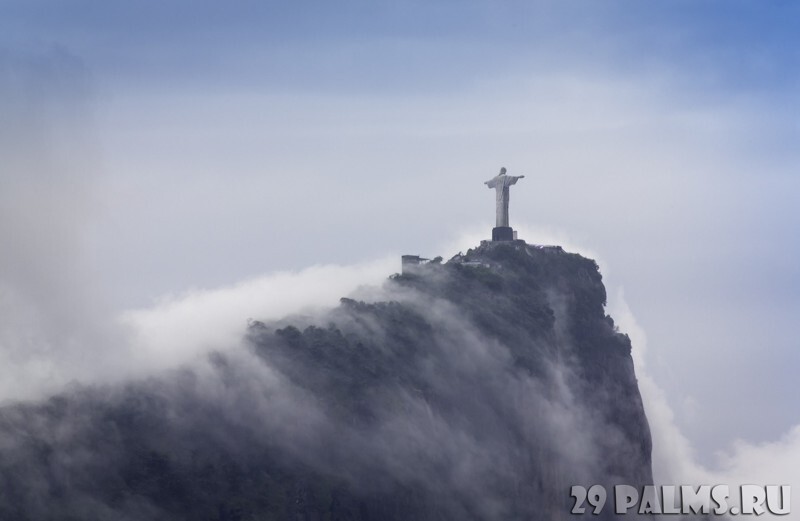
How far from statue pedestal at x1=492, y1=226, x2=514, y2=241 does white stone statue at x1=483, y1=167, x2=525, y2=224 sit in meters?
0.73

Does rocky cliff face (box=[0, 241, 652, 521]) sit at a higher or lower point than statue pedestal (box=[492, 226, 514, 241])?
lower

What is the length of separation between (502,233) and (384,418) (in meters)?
37.5

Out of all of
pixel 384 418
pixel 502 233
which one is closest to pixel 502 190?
pixel 502 233

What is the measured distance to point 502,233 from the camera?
169125mm

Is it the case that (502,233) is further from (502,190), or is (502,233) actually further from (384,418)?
(384,418)

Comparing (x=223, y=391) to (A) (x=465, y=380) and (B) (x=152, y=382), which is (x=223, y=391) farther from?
(A) (x=465, y=380)

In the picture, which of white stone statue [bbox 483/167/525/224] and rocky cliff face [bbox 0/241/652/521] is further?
white stone statue [bbox 483/167/525/224]

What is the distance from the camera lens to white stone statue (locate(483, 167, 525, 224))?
545 feet

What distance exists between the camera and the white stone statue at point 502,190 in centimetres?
16611

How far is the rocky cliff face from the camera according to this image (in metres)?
117

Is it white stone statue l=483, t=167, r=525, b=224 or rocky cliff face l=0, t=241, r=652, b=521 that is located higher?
white stone statue l=483, t=167, r=525, b=224

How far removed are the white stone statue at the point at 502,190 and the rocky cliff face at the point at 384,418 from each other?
3.03m

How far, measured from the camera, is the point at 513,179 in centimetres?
16562

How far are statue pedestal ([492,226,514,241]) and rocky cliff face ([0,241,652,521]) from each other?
1.19 meters
